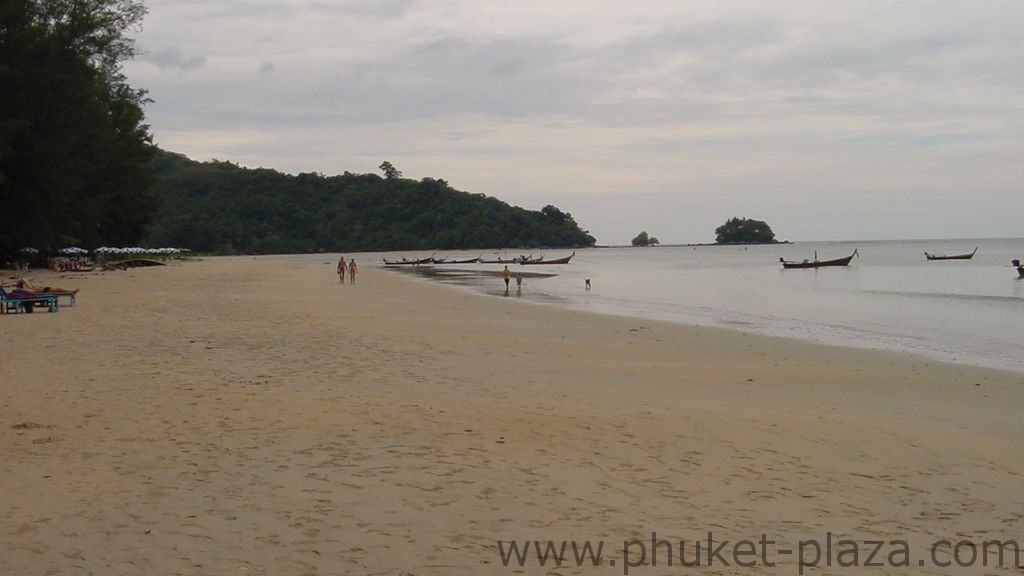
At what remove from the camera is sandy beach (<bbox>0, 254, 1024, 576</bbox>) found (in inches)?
172

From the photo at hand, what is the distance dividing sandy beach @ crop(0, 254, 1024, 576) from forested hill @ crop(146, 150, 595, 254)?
117705mm

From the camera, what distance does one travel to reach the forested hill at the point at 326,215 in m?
126

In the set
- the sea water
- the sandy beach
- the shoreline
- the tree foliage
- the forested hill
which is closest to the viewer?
the sandy beach

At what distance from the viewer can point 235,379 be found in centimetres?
912

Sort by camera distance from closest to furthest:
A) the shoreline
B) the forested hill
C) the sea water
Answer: the shoreline → the sea water → the forested hill

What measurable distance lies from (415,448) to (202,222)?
127 m

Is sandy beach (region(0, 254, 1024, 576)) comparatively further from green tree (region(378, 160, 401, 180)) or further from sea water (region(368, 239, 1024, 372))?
green tree (region(378, 160, 401, 180))

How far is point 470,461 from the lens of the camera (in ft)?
19.7

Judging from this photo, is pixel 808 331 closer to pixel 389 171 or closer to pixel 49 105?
pixel 49 105

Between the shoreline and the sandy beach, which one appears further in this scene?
the shoreline


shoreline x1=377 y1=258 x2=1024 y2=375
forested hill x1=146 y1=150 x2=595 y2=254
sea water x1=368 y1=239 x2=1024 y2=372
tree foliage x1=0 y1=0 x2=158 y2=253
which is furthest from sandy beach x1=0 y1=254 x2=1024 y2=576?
forested hill x1=146 y1=150 x2=595 y2=254

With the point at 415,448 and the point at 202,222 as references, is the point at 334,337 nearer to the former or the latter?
the point at 415,448

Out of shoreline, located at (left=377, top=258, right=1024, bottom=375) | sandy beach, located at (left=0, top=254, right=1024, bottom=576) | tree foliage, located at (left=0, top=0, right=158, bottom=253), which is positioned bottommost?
shoreline, located at (left=377, top=258, right=1024, bottom=375)

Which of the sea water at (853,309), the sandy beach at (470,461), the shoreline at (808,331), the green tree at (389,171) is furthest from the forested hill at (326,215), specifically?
the sandy beach at (470,461)
